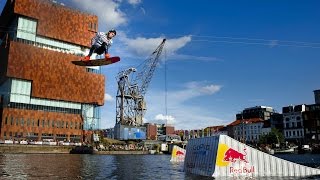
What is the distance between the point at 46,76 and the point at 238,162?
14465 centimetres

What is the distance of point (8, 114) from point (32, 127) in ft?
38.1

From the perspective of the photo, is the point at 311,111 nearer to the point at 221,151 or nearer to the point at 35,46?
the point at 35,46

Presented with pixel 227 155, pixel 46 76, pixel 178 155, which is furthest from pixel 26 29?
pixel 227 155

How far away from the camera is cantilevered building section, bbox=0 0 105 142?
6275 inches

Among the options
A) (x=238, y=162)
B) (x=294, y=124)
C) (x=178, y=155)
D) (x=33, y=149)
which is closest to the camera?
(x=238, y=162)

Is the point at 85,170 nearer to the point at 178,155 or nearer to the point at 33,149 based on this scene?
the point at 178,155

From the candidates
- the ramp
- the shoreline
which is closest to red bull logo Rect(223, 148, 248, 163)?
the ramp

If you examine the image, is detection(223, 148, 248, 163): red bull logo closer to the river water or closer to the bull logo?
the bull logo

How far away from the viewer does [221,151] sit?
3431 centimetres

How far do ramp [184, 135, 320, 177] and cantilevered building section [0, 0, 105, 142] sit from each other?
126 metres

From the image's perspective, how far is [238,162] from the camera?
3506 centimetres

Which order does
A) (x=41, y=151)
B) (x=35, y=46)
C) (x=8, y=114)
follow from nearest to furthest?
(x=41, y=151), (x=8, y=114), (x=35, y=46)

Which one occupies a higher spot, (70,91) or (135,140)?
(70,91)

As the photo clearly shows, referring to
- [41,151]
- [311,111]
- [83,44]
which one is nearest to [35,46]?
[83,44]
